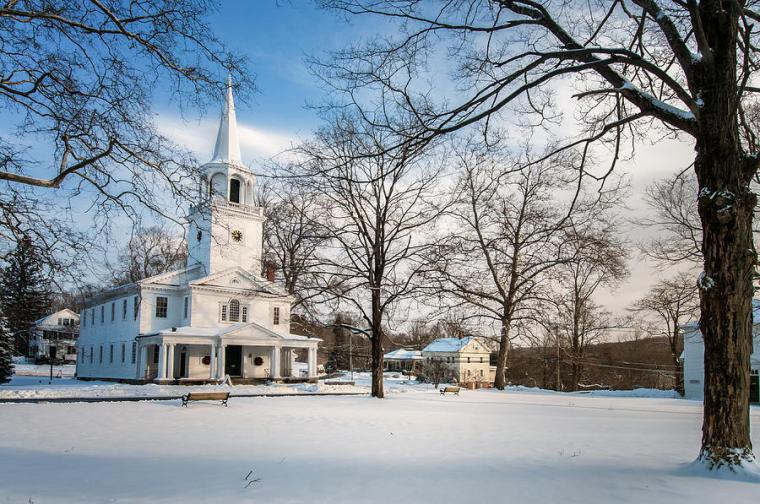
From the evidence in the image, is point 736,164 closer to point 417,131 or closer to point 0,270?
→ point 417,131

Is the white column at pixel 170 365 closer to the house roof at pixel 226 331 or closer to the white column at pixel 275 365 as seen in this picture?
the house roof at pixel 226 331

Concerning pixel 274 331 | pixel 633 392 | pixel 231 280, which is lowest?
pixel 633 392

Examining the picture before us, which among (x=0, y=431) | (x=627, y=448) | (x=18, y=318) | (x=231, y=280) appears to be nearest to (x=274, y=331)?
(x=231, y=280)

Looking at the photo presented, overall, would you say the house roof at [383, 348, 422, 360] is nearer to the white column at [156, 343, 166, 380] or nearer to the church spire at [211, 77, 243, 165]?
the church spire at [211, 77, 243, 165]

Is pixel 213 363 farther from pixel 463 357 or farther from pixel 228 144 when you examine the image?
pixel 463 357

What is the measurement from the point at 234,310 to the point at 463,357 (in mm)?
29355

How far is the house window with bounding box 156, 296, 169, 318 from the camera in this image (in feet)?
122

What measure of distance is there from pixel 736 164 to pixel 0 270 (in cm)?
1260

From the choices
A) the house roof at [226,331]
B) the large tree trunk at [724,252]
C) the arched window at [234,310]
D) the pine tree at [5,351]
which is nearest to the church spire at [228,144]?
the arched window at [234,310]

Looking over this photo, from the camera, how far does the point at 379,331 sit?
73.1 ft

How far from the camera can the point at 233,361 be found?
38.8 meters

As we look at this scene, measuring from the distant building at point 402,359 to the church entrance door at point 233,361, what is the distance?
34.3 m

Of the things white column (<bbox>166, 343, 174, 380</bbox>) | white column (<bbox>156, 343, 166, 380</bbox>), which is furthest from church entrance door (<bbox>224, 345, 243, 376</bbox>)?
white column (<bbox>156, 343, 166, 380</bbox>)

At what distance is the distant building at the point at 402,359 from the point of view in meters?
75.2
